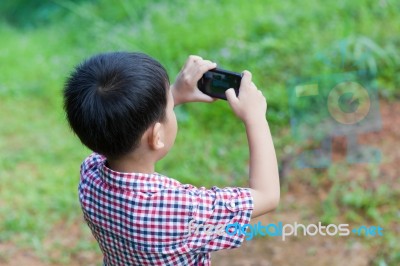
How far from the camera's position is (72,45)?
21.1 feet

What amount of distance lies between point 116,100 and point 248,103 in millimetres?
325

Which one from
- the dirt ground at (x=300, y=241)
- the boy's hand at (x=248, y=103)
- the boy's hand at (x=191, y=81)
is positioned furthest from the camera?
the dirt ground at (x=300, y=241)

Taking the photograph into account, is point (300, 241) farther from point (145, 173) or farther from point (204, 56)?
point (204, 56)

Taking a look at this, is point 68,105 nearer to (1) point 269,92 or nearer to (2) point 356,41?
(1) point 269,92

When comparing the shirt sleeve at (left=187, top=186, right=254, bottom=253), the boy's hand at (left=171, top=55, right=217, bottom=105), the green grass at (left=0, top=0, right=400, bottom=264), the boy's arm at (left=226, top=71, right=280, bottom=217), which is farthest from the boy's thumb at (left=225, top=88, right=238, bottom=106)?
the green grass at (left=0, top=0, right=400, bottom=264)

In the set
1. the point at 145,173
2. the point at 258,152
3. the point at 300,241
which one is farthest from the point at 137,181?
the point at 300,241

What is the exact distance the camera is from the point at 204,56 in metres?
4.46

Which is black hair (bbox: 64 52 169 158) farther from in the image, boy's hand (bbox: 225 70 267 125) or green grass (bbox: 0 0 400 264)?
green grass (bbox: 0 0 400 264)

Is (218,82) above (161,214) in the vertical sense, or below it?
above

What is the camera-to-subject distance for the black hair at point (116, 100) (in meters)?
1.27

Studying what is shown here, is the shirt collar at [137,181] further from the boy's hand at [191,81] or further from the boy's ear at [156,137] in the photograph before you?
the boy's hand at [191,81]

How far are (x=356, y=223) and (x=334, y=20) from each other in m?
2.06

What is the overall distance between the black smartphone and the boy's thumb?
15 mm

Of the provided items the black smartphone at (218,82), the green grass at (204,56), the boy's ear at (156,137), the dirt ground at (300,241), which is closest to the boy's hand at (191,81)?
the black smartphone at (218,82)
